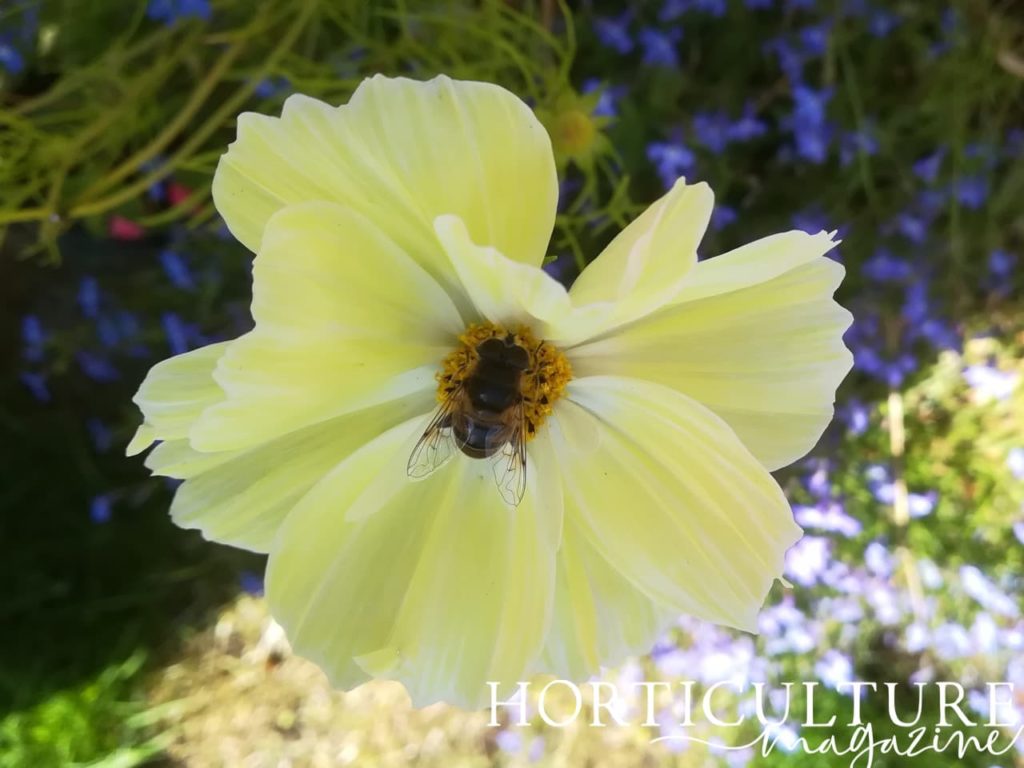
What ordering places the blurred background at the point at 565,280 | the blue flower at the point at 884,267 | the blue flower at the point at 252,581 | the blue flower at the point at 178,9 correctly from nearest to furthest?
1. the blue flower at the point at 178,9
2. the blurred background at the point at 565,280
3. the blue flower at the point at 884,267
4. the blue flower at the point at 252,581

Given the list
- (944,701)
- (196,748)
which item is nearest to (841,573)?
(944,701)

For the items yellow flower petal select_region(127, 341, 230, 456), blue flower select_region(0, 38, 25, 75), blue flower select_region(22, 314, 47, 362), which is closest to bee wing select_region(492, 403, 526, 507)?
yellow flower petal select_region(127, 341, 230, 456)

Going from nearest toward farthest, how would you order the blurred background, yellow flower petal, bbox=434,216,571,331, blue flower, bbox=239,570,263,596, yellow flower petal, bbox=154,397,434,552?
yellow flower petal, bbox=434,216,571,331
yellow flower petal, bbox=154,397,434,552
the blurred background
blue flower, bbox=239,570,263,596

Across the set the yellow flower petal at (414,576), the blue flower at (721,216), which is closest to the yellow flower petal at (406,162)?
the yellow flower petal at (414,576)

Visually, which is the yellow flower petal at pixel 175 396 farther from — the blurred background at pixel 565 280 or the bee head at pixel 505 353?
the blurred background at pixel 565 280

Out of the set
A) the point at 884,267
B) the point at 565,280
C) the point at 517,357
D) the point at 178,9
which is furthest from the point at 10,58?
the point at 884,267

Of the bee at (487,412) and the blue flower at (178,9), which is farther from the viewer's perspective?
the blue flower at (178,9)

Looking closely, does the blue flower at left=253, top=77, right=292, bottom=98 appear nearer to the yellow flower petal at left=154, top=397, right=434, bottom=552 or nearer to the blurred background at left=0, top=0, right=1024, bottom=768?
the blurred background at left=0, top=0, right=1024, bottom=768

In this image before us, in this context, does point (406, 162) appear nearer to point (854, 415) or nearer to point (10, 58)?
point (10, 58)
